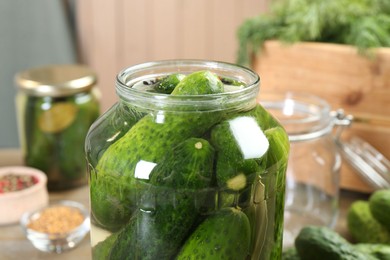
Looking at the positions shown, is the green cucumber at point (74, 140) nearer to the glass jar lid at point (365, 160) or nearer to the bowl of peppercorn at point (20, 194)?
the bowl of peppercorn at point (20, 194)

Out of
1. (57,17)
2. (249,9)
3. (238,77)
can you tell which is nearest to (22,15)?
(57,17)

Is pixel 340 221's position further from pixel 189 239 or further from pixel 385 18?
pixel 189 239

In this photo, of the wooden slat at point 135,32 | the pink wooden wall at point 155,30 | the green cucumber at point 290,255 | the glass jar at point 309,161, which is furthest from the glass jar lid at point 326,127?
the wooden slat at point 135,32

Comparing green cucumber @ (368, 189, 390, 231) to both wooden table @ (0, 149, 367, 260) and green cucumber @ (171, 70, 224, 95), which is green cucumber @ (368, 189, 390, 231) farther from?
green cucumber @ (171, 70, 224, 95)

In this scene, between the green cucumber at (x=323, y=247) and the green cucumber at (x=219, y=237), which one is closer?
the green cucumber at (x=219, y=237)

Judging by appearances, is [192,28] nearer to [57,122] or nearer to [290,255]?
[57,122]

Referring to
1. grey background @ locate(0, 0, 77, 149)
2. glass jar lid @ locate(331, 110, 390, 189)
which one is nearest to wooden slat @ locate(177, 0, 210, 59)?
grey background @ locate(0, 0, 77, 149)

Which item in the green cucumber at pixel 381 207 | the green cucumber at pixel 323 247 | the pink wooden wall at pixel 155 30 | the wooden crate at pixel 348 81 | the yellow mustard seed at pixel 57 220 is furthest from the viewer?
the pink wooden wall at pixel 155 30
